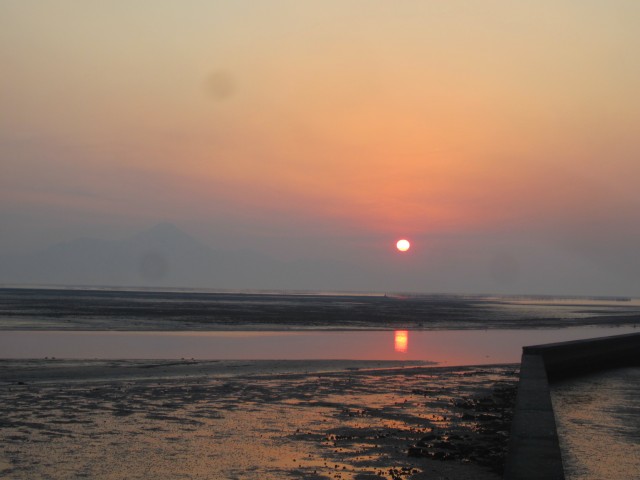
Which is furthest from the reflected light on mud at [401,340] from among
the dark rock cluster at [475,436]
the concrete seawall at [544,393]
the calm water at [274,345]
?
the dark rock cluster at [475,436]

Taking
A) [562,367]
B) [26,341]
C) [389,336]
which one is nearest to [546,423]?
[562,367]

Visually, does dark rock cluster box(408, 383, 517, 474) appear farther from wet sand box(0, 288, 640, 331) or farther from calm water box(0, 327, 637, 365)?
wet sand box(0, 288, 640, 331)

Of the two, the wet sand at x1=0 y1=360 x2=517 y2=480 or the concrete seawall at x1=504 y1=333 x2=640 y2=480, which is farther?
the wet sand at x1=0 y1=360 x2=517 y2=480

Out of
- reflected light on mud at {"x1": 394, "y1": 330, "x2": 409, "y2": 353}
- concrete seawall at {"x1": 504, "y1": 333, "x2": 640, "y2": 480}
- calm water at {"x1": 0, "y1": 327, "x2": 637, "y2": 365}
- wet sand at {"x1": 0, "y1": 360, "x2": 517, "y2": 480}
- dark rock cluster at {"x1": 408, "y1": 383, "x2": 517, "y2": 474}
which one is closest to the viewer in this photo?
concrete seawall at {"x1": 504, "y1": 333, "x2": 640, "y2": 480}

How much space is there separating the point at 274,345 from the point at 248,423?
67.4 ft

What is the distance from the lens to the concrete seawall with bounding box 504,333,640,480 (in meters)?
8.44

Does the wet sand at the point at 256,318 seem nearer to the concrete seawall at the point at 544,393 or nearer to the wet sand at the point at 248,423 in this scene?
the concrete seawall at the point at 544,393

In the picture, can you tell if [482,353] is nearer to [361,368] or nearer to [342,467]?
[361,368]

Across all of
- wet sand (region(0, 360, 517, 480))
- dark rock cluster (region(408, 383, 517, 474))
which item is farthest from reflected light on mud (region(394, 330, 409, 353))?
dark rock cluster (region(408, 383, 517, 474))

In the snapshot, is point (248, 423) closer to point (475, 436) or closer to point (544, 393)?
point (475, 436)

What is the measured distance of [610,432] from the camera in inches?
522

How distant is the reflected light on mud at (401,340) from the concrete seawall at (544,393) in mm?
9255

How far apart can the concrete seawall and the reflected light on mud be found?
9.25 meters

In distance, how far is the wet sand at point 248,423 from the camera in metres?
10.4
